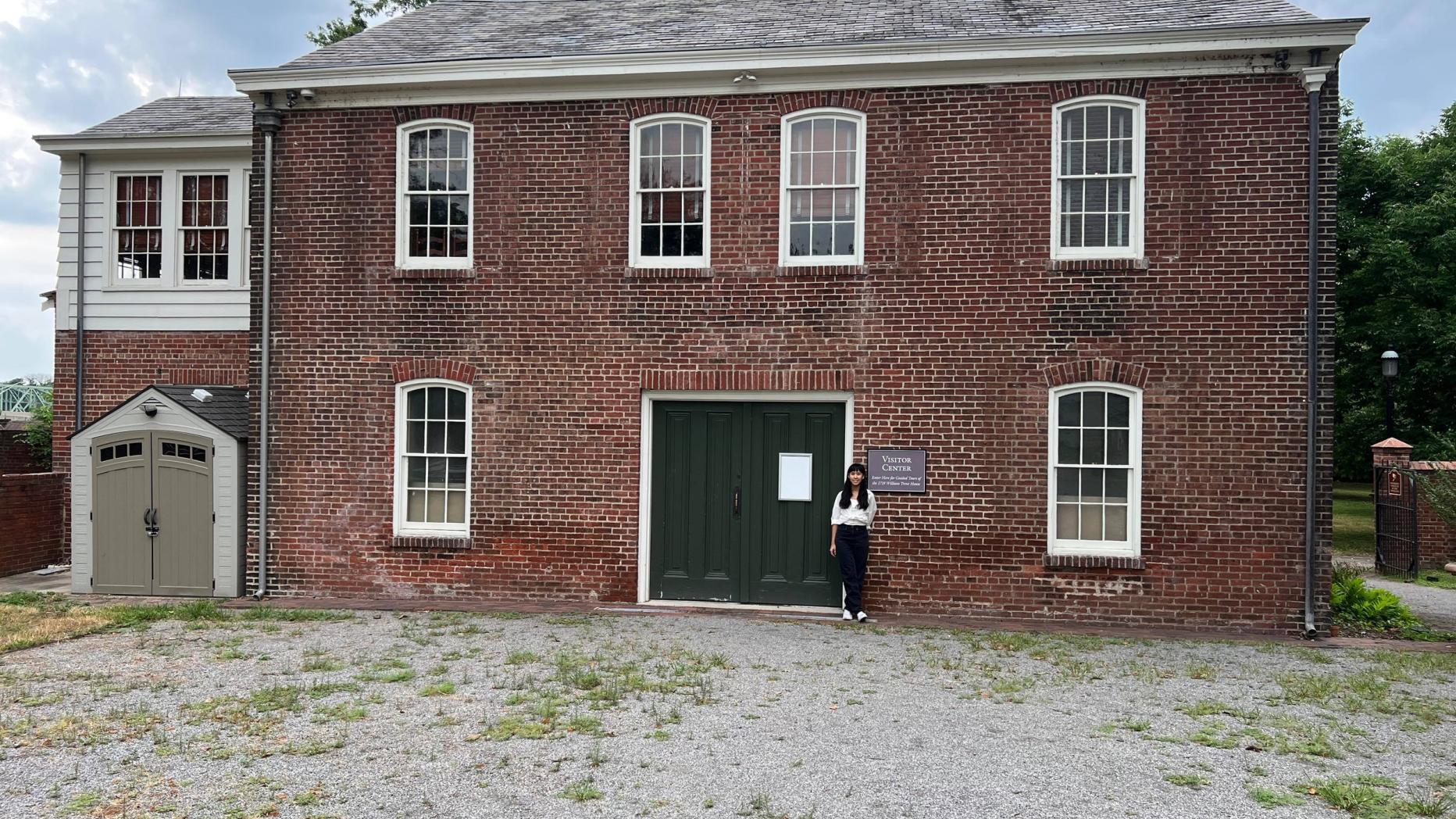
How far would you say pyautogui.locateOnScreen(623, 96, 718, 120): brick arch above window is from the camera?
11.3 m

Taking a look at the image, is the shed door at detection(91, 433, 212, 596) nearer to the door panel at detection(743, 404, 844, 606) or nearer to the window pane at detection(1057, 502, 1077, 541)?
the door panel at detection(743, 404, 844, 606)

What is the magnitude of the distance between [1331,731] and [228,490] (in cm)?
1096

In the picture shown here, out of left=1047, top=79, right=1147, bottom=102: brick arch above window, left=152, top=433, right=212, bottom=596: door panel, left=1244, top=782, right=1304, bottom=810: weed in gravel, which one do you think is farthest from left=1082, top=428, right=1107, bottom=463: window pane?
left=152, top=433, right=212, bottom=596: door panel

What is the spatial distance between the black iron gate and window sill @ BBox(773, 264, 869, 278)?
1069 cm

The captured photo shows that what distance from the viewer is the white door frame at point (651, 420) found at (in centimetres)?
1111

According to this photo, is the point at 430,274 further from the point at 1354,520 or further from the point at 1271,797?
the point at 1354,520

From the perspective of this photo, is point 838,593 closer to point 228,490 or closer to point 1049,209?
point 1049,209

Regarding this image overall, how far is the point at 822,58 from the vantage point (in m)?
10.8

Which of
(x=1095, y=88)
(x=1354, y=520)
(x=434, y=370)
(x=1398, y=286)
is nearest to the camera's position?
(x=1095, y=88)

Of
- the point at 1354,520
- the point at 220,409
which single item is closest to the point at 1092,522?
the point at 220,409

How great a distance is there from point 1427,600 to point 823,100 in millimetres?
10317

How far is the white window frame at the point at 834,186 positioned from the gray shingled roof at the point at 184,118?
765 centimetres

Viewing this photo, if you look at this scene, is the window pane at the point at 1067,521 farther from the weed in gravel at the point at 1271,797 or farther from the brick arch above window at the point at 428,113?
the brick arch above window at the point at 428,113

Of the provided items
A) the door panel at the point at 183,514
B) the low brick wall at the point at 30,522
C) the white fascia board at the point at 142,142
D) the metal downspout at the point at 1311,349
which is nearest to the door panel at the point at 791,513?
the metal downspout at the point at 1311,349
